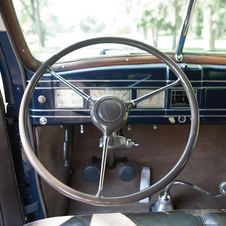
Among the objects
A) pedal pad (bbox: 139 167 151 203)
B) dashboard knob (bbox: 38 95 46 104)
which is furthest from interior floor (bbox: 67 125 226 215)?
dashboard knob (bbox: 38 95 46 104)

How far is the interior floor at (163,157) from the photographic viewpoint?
72.6 inches

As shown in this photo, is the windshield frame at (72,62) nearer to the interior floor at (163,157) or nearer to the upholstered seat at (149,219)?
the interior floor at (163,157)

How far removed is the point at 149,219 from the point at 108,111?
0.52 m

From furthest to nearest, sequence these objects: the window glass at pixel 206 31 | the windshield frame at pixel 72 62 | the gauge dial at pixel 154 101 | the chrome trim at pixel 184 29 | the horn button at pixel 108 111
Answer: the window glass at pixel 206 31 → the gauge dial at pixel 154 101 → the chrome trim at pixel 184 29 → the windshield frame at pixel 72 62 → the horn button at pixel 108 111

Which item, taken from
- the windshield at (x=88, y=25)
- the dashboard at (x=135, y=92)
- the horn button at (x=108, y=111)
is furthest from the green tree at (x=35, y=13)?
the horn button at (x=108, y=111)

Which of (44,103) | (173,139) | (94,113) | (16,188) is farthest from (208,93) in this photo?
(16,188)

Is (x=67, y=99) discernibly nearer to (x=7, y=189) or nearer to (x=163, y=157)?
(x=7, y=189)

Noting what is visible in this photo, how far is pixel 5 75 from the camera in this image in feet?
4.12

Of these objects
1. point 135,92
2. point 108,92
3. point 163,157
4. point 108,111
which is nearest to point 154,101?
point 135,92

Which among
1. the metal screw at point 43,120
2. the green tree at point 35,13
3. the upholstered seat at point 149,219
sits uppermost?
the green tree at point 35,13

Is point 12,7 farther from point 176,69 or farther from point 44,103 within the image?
point 176,69

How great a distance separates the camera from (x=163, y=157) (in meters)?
1.89

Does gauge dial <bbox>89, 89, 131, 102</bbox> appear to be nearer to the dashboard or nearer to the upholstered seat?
the dashboard

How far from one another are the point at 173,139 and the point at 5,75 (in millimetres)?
1298
